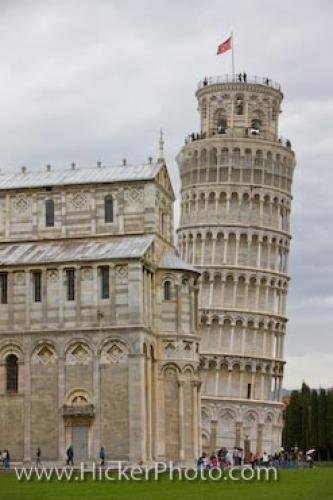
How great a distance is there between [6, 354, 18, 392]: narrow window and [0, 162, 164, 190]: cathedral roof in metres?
12.0

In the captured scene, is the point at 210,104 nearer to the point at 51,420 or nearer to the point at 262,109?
the point at 262,109

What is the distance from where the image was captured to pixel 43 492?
152ft

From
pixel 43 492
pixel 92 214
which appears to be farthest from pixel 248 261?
pixel 43 492

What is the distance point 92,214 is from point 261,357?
40259mm

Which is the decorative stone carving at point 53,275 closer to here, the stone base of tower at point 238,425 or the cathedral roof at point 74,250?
the cathedral roof at point 74,250

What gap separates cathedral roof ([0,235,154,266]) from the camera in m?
76.8

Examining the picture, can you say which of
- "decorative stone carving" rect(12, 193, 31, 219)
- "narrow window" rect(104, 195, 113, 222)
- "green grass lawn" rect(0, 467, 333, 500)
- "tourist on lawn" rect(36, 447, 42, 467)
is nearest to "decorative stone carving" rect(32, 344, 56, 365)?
"tourist on lawn" rect(36, 447, 42, 467)

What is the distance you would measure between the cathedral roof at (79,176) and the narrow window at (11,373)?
12.0 metres

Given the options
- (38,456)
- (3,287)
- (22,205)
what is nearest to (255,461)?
(38,456)

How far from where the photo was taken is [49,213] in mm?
82188

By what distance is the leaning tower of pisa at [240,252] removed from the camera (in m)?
116

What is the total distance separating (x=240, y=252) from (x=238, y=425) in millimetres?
15572

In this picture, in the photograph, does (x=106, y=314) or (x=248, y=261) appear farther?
(x=248, y=261)

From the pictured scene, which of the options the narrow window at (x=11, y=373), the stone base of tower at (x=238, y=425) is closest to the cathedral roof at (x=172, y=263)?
the narrow window at (x=11, y=373)
